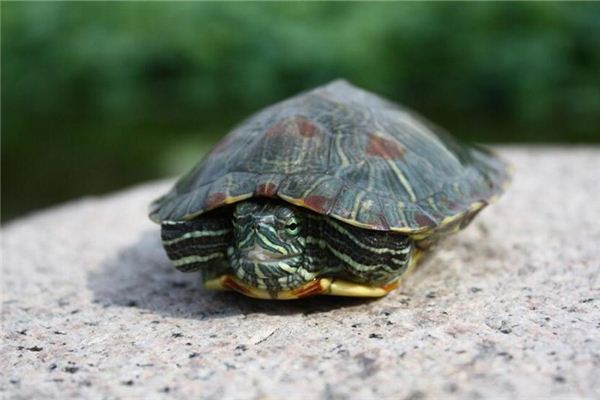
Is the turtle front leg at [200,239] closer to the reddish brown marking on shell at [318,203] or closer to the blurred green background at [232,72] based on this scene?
the reddish brown marking on shell at [318,203]

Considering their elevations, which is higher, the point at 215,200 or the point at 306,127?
→ the point at 306,127

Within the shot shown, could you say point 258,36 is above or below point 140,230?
above

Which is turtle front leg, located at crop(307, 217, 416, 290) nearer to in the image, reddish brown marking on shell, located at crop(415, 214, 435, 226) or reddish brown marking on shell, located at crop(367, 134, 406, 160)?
reddish brown marking on shell, located at crop(415, 214, 435, 226)

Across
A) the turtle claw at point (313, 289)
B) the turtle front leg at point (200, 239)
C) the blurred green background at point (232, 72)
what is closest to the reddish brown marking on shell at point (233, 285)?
the turtle claw at point (313, 289)

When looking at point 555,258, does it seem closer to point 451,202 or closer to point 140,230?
point 451,202

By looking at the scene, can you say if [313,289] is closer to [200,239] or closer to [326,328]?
[326,328]

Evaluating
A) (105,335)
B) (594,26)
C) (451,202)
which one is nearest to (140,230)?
(105,335)

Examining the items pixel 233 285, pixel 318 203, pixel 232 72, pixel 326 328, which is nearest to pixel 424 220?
pixel 318 203
